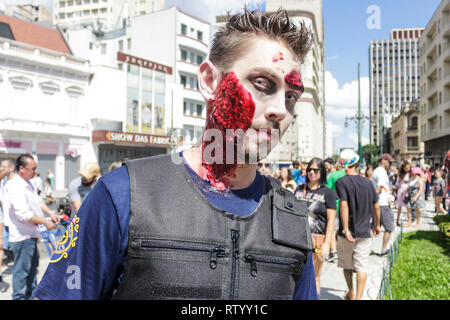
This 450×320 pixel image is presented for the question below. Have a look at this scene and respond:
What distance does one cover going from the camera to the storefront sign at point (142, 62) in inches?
1096

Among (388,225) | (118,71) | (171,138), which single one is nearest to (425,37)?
(171,138)

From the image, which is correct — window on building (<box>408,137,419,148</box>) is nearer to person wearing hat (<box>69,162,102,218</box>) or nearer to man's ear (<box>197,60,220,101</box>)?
person wearing hat (<box>69,162,102,218</box>)

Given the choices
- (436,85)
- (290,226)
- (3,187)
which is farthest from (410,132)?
(290,226)

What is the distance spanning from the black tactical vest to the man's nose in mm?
330

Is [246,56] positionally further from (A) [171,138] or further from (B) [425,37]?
(B) [425,37]

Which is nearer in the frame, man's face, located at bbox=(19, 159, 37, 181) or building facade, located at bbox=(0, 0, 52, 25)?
man's face, located at bbox=(19, 159, 37, 181)

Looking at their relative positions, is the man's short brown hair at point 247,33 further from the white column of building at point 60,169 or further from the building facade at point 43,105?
the white column of building at point 60,169

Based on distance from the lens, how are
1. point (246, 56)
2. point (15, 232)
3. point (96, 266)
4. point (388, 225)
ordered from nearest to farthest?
point (96, 266), point (246, 56), point (15, 232), point (388, 225)

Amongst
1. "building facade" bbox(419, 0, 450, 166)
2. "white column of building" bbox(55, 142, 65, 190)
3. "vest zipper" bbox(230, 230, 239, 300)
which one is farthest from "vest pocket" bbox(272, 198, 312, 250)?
"building facade" bbox(419, 0, 450, 166)

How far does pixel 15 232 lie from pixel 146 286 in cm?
423

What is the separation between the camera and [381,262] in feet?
22.3

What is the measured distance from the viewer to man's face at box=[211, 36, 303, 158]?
1.13m

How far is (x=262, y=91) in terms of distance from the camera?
1138 millimetres

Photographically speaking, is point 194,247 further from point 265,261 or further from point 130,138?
point 130,138
